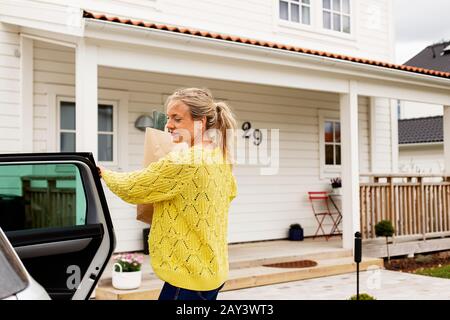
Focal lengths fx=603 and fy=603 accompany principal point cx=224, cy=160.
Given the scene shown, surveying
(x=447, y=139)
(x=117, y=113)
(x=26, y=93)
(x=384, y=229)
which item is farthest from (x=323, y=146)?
(x=26, y=93)

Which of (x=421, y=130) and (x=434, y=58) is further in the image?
(x=421, y=130)

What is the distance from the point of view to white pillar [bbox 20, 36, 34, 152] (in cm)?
796

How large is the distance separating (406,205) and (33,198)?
6.30 m

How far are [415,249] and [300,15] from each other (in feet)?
15.9

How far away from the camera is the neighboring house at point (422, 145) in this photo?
88.7 ft

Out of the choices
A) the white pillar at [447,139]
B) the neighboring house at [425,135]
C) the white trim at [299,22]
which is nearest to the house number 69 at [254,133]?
the white trim at [299,22]

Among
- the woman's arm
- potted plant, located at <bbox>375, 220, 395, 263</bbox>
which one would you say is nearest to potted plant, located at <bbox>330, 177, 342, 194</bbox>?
potted plant, located at <bbox>375, 220, 395, 263</bbox>

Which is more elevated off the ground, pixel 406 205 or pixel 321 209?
pixel 406 205

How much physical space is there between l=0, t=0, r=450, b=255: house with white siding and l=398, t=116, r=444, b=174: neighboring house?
15.1 metres

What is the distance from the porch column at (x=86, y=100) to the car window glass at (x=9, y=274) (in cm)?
462

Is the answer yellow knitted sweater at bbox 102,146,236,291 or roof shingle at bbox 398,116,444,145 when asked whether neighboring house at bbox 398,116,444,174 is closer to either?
roof shingle at bbox 398,116,444,145

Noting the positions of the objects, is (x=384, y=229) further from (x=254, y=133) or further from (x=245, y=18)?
(x=245, y=18)

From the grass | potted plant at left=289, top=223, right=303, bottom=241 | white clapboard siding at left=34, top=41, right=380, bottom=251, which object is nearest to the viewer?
white clapboard siding at left=34, top=41, right=380, bottom=251

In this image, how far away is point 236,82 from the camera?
10398 mm
